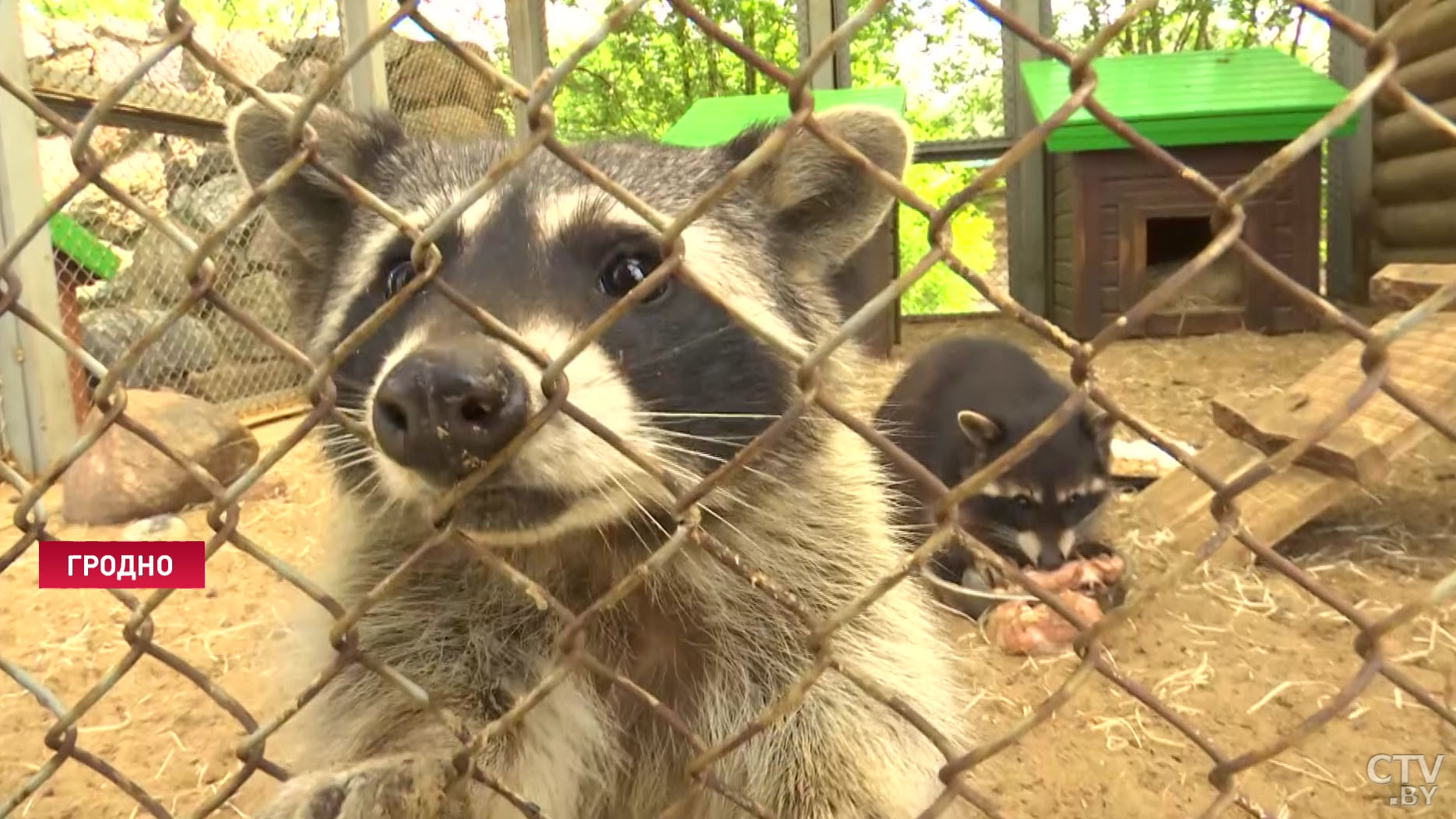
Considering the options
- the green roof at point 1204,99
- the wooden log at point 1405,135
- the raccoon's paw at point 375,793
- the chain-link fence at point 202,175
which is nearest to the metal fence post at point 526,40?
the chain-link fence at point 202,175

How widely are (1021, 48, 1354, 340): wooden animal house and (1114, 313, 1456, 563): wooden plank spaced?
2426 mm

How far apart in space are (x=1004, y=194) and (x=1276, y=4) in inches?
85.9

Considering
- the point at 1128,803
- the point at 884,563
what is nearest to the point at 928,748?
the point at 884,563

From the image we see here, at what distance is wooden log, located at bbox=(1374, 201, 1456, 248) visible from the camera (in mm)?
5906

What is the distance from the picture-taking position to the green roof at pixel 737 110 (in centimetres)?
581

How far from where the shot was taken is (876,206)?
2072 millimetres

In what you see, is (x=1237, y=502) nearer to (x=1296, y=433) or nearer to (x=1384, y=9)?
(x=1296, y=433)

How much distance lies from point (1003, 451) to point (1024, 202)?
14.5 ft

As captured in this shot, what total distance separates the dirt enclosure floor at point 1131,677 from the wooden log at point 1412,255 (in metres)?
2.08

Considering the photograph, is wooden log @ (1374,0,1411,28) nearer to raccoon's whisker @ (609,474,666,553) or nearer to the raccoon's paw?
raccoon's whisker @ (609,474,666,553)

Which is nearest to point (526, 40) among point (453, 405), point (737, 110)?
point (737, 110)

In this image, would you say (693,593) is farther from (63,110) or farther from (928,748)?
(63,110)

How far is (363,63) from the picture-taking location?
530cm

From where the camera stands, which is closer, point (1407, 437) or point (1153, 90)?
point (1407, 437)
